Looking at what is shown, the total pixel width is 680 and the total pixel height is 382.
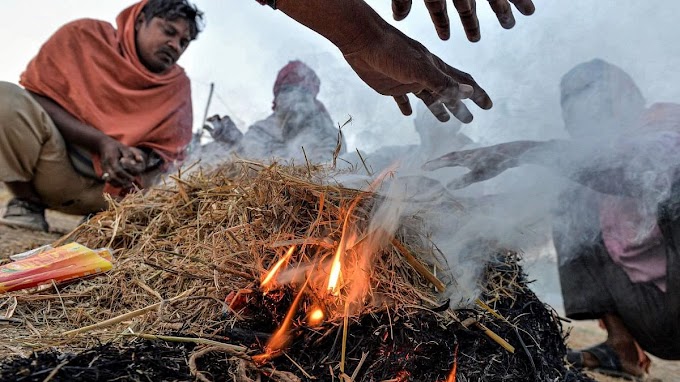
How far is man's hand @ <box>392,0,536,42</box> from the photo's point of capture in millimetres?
1689

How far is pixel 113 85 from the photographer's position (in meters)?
4.18

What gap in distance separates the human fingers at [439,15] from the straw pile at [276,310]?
67 centimetres

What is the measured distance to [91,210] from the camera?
397 centimetres

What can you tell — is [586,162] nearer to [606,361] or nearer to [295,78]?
[606,361]

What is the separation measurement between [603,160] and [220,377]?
177cm

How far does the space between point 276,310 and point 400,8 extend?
1.07 m

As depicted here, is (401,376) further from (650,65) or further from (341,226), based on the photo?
(650,65)

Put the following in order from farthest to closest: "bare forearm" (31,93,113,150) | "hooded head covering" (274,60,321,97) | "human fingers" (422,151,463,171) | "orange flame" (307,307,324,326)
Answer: "hooded head covering" (274,60,321,97) → "bare forearm" (31,93,113,150) → "human fingers" (422,151,463,171) → "orange flame" (307,307,324,326)

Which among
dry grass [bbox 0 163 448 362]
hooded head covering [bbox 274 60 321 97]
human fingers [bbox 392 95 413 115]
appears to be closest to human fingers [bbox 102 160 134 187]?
hooded head covering [bbox 274 60 321 97]

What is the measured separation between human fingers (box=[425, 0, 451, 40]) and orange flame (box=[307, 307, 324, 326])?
1078 millimetres

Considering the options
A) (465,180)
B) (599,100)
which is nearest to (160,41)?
(465,180)

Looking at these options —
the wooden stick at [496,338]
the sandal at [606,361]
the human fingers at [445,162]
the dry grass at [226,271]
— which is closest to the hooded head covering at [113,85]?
the dry grass at [226,271]

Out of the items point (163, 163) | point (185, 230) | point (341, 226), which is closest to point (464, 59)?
point (341, 226)

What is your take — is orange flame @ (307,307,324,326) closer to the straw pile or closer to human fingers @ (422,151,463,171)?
the straw pile
